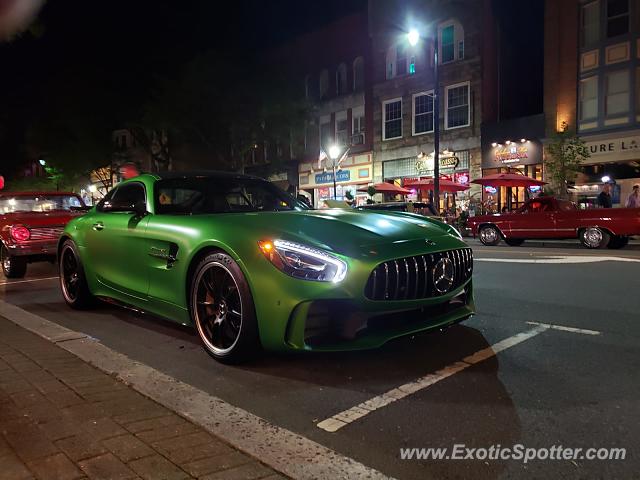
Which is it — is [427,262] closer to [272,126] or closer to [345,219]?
[345,219]

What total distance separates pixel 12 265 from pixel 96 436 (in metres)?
8.08

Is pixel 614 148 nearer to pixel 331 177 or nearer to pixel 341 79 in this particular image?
pixel 331 177

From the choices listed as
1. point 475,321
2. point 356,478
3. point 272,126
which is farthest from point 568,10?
point 356,478

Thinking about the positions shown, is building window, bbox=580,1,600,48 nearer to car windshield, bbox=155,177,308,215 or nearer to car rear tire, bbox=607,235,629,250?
car rear tire, bbox=607,235,629,250

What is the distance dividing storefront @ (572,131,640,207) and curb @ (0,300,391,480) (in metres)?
21.2

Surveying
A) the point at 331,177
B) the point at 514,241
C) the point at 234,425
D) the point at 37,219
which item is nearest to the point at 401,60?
the point at 331,177

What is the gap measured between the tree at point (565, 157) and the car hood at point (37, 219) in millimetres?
18362

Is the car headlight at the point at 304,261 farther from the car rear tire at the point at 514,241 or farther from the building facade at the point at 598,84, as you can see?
the building facade at the point at 598,84

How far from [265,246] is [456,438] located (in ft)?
5.84

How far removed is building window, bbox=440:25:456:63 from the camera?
27.0 meters

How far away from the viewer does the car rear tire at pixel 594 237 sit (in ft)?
46.3

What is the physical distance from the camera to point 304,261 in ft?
12.0

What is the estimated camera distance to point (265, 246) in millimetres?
3777

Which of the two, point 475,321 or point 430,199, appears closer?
point 475,321
